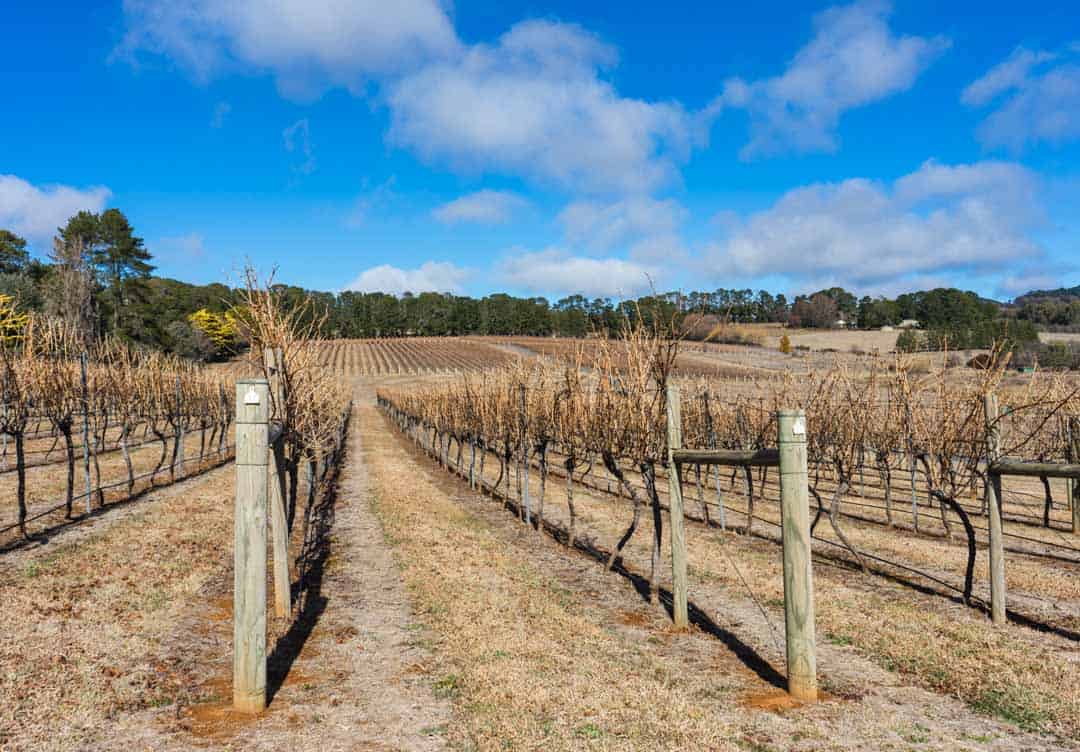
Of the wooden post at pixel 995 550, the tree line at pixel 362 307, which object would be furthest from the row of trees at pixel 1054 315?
the wooden post at pixel 995 550

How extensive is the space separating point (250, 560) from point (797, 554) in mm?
3693

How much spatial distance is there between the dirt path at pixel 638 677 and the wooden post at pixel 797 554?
0.91 ft

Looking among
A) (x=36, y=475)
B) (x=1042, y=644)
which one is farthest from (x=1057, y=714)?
(x=36, y=475)

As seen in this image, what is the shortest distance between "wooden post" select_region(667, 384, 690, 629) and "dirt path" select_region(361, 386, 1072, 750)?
274mm

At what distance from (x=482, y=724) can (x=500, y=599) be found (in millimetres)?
2903

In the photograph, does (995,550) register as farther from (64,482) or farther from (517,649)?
(64,482)

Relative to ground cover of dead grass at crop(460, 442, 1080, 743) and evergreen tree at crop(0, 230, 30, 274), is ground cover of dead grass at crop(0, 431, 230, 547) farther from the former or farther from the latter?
evergreen tree at crop(0, 230, 30, 274)

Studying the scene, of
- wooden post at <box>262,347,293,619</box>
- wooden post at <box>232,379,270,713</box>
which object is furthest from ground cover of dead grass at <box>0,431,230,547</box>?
wooden post at <box>232,379,270,713</box>

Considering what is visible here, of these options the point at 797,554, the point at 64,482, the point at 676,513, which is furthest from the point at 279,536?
the point at 64,482

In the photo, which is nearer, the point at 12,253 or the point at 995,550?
the point at 995,550

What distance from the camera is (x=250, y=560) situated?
4168 millimetres

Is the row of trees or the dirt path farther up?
the row of trees

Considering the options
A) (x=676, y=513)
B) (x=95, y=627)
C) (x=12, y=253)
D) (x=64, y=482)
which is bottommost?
(x=64, y=482)

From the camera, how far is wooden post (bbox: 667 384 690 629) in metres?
5.95
